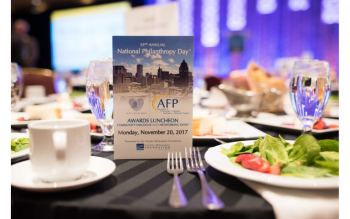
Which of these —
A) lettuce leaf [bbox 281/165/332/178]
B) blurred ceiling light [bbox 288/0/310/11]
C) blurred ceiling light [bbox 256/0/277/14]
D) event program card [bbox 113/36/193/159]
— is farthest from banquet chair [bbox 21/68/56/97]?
blurred ceiling light [bbox 288/0/310/11]

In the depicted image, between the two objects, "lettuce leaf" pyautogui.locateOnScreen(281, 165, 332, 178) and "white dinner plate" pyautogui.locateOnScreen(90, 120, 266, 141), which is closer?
"lettuce leaf" pyautogui.locateOnScreen(281, 165, 332, 178)

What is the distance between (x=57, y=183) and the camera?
20.9 inches

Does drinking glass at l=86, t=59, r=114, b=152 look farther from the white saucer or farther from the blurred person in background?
the blurred person in background

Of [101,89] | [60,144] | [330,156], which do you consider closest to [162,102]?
[101,89]

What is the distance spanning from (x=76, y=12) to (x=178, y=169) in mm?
9867

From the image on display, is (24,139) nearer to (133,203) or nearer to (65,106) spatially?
(133,203)

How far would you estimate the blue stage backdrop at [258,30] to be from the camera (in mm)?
5129

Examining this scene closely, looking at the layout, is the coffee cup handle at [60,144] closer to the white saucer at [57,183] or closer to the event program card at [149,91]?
the white saucer at [57,183]

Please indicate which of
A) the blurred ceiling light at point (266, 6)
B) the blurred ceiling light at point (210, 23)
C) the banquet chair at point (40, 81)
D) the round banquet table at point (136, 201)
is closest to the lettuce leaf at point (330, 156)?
the round banquet table at point (136, 201)

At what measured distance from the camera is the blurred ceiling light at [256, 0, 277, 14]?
5.45 metres

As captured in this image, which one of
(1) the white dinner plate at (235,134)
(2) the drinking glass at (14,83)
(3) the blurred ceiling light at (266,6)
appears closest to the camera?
(1) the white dinner plate at (235,134)

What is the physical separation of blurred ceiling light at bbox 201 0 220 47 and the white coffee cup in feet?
19.0

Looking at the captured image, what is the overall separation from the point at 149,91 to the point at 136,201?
0.36 m

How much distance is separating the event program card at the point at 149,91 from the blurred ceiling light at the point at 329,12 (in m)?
5.25
